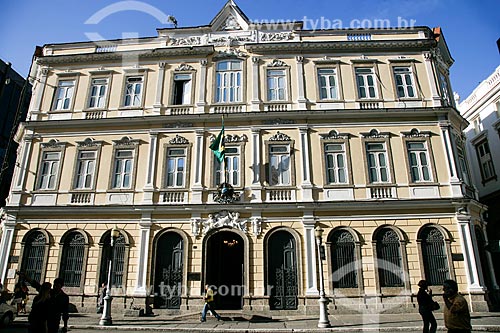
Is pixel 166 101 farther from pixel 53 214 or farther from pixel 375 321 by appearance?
pixel 375 321

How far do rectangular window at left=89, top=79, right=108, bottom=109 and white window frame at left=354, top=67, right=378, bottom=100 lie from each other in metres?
14.2

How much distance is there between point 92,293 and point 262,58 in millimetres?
14863

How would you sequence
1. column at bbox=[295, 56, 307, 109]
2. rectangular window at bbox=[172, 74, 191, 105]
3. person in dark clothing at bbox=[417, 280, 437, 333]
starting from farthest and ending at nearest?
1. rectangular window at bbox=[172, 74, 191, 105]
2. column at bbox=[295, 56, 307, 109]
3. person in dark clothing at bbox=[417, 280, 437, 333]

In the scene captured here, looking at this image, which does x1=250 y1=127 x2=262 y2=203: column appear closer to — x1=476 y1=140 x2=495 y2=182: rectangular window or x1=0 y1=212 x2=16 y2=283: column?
x1=0 y1=212 x2=16 y2=283: column

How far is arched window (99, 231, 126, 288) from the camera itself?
53.2 ft

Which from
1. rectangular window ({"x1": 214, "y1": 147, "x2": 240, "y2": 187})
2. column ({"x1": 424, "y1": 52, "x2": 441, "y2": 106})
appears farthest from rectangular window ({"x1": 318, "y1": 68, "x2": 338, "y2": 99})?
rectangular window ({"x1": 214, "y1": 147, "x2": 240, "y2": 187})

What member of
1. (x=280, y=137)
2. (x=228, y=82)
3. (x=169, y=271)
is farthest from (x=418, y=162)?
(x=169, y=271)

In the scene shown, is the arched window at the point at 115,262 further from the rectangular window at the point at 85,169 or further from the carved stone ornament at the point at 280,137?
the carved stone ornament at the point at 280,137

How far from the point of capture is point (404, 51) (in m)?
19.3

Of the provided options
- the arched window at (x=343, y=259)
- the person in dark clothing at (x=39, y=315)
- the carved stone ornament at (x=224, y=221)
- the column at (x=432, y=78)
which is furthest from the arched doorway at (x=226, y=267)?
the column at (x=432, y=78)

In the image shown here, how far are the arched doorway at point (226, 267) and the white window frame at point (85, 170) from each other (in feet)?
23.2

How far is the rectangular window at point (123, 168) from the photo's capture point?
58.1 ft

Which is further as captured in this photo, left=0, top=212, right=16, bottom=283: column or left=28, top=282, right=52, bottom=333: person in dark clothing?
left=0, top=212, right=16, bottom=283: column

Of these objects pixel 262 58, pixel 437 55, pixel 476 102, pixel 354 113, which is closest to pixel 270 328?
pixel 354 113
